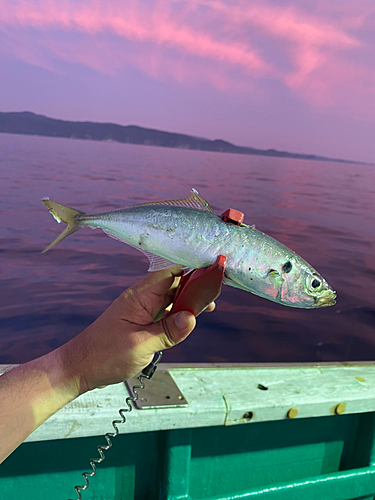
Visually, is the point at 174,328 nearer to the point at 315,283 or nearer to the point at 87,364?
the point at 87,364

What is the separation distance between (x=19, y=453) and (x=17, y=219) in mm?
12308

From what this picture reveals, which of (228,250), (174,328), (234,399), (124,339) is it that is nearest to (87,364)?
(124,339)

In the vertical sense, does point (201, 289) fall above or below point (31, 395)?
above

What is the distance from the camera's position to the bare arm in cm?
177

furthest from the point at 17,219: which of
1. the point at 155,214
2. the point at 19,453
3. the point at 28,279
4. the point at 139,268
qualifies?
the point at 155,214

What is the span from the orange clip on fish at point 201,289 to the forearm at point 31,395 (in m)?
0.65

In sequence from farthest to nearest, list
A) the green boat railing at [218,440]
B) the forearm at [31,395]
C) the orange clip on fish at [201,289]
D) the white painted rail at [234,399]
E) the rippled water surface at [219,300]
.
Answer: the rippled water surface at [219,300]
the green boat railing at [218,440]
the white painted rail at [234,399]
the forearm at [31,395]
the orange clip on fish at [201,289]

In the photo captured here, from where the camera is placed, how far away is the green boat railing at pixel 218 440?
2500 millimetres

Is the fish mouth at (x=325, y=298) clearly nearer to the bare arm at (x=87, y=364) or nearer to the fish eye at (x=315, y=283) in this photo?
the fish eye at (x=315, y=283)

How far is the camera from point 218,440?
2908 mm

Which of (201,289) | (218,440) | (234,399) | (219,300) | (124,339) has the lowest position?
(219,300)

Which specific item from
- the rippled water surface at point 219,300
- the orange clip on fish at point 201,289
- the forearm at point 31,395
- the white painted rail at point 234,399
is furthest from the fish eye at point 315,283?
the rippled water surface at point 219,300

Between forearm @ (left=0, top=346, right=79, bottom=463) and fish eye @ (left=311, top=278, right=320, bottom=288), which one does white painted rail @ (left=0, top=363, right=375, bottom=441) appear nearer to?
forearm @ (left=0, top=346, right=79, bottom=463)

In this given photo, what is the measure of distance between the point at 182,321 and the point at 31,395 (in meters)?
0.81
